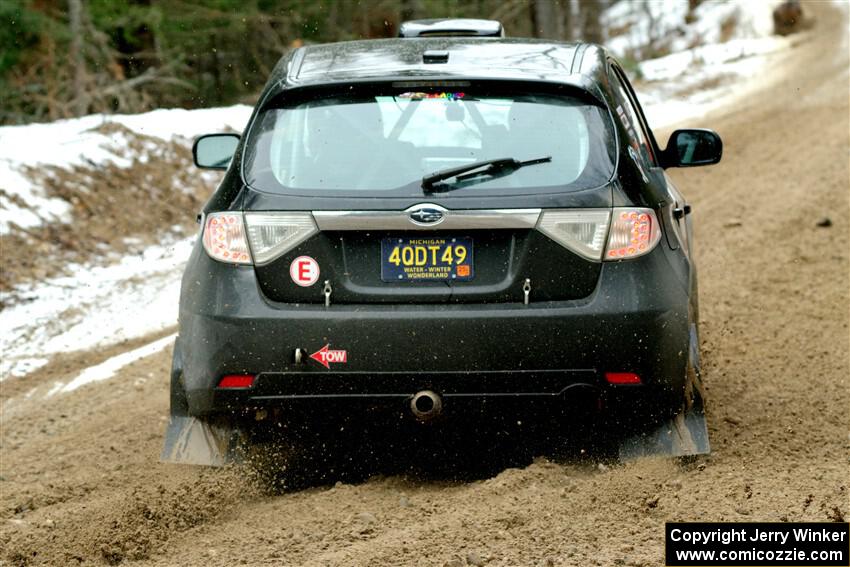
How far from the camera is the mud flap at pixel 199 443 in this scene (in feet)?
15.6

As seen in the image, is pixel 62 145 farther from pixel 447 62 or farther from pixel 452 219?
pixel 452 219

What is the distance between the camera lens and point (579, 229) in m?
4.35

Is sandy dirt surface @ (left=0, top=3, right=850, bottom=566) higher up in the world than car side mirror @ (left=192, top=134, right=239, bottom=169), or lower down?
lower down

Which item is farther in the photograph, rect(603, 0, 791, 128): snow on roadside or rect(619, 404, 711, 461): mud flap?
rect(603, 0, 791, 128): snow on roadside

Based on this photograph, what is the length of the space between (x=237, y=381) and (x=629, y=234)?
5.09 ft

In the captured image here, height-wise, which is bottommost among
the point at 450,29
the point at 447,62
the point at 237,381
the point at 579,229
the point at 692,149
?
the point at 237,381

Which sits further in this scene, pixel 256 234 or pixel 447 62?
pixel 447 62

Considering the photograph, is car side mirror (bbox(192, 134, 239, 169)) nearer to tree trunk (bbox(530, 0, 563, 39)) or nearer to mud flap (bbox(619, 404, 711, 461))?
mud flap (bbox(619, 404, 711, 461))

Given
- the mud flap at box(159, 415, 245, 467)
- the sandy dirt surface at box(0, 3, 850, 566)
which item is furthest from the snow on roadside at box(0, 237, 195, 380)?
the mud flap at box(159, 415, 245, 467)

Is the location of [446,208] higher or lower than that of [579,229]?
higher

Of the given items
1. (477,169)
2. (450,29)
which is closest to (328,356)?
(477,169)

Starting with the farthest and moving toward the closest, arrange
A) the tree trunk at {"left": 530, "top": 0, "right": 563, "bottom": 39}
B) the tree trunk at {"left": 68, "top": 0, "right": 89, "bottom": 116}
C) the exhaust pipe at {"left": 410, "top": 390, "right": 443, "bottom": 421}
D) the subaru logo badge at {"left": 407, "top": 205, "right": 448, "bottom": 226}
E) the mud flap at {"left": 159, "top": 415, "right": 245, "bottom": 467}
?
the tree trunk at {"left": 530, "top": 0, "right": 563, "bottom": 39}
the tree trunk at {"left": 68, "top": 0, "right": 89, "bottom": 116}
the mud flap at {"left": 159, "top": 415, "right": 245, "bottom": 467}
the exhaust pipe at {"left": 410, "top": 390, "right": 443, "bottom": 421}
the subaru logo badge at {"left": 407, "top": 205, "right": 448, "bottom": 226}

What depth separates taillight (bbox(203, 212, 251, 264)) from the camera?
4457 millimetres

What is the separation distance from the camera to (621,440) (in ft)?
15.2
